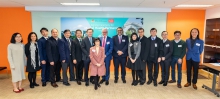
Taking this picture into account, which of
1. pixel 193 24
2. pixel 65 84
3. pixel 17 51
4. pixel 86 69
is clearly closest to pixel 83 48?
pixel 86 69

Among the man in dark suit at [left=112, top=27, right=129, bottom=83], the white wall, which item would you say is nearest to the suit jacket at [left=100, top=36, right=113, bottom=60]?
the man in dark suit at [left=112, top=27, right=129, bottom=83]

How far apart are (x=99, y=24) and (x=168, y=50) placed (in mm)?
2658

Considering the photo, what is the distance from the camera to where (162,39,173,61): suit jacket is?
4199 millimetres

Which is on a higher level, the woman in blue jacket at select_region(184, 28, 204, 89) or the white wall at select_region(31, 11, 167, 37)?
the white wall at select_region(31, 11, 167, 37)

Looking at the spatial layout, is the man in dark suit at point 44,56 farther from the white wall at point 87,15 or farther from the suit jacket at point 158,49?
the suit jacket at point 158,49

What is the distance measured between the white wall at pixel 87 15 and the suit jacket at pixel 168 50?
170 centimetres

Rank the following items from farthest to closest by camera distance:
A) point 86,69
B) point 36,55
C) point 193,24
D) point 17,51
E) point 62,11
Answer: point 193,24 < point 62,11 < point 86,69 < point 36,55 < point 17,51

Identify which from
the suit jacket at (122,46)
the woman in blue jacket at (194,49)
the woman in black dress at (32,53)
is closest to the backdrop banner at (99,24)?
the suit jacket at (122,46)

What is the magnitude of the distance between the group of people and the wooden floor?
172mm

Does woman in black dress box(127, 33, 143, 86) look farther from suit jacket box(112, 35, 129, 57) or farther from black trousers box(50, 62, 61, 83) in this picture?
black trousers box(50, 62, 61, 83)

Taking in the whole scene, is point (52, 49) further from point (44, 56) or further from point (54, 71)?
point (54, 71)

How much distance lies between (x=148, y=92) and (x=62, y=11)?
399 centimetres

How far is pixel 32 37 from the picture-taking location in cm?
397

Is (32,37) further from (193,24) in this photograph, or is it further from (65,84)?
(193,24)
